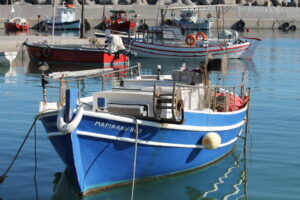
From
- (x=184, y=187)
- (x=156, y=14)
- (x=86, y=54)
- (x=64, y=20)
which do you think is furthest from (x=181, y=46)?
(x=156, y=14)

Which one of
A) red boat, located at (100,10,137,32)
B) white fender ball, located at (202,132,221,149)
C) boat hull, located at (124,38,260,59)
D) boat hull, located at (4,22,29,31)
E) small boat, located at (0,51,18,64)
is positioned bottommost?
white fender ball, located at (202,132,221,149)

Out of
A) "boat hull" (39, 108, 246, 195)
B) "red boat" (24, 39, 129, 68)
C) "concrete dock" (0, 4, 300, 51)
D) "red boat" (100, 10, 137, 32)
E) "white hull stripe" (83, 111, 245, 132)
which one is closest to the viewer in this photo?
"white hull stripe" (83, 111, 245, 132)

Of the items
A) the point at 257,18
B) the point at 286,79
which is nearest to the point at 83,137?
the point at 286,79

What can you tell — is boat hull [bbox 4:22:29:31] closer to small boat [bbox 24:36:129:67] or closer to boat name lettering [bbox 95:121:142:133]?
small boat [bbox 24:36:129:67]

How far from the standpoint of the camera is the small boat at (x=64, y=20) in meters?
72.1

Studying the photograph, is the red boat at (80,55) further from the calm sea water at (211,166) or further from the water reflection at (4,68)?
the calm sea water at (211,166)

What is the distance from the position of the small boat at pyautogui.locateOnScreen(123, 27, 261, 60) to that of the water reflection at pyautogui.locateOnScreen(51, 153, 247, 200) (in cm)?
2829

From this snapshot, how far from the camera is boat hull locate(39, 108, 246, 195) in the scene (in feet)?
34.6

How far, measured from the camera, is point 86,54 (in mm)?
34781

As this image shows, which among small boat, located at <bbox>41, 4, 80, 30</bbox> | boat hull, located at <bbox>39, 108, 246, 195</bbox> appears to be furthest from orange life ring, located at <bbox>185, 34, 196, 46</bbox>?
small boat, located at <bbox>41, 4, 80, 30</bbox>

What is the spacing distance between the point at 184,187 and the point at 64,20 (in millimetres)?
63684

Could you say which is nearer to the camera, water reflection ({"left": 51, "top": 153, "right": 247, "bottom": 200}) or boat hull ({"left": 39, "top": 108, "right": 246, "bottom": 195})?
boat hull ({"left": 39, "top": 108, "right": 246, "bottom": 195})

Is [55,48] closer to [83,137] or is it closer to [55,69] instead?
[55,69]

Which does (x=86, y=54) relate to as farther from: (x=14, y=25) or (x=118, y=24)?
(x=14, y=25)
